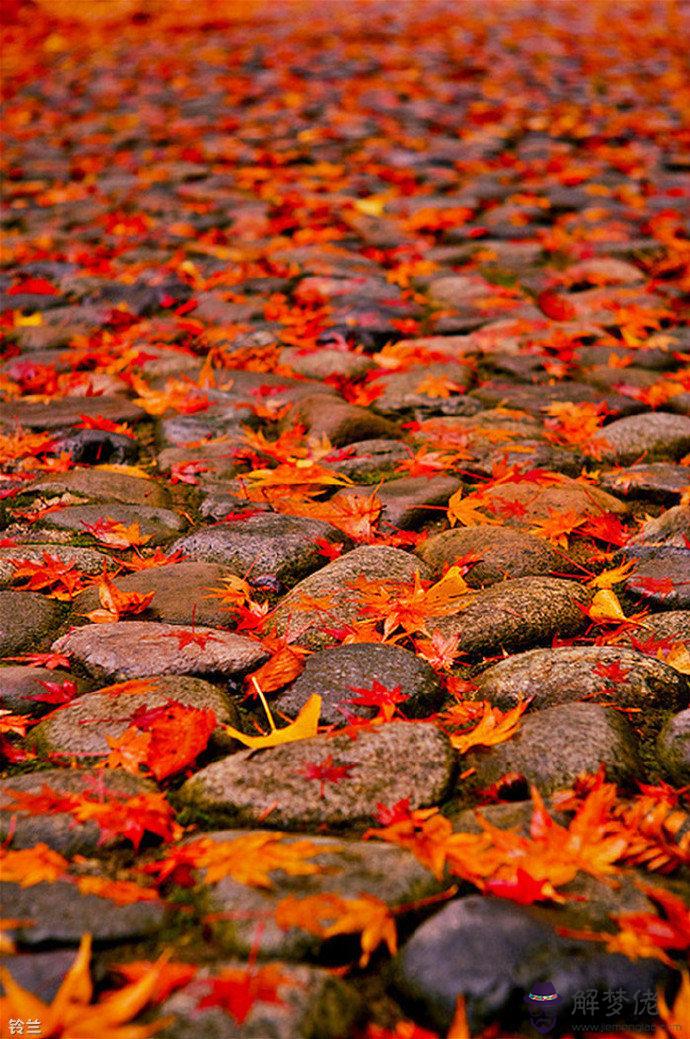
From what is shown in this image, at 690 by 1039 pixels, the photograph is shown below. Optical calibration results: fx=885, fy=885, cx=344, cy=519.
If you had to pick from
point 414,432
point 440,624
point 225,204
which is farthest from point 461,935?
point 225,204

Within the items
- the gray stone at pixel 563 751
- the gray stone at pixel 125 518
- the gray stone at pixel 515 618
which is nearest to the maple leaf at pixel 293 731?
the gray stone at pixel 563 751

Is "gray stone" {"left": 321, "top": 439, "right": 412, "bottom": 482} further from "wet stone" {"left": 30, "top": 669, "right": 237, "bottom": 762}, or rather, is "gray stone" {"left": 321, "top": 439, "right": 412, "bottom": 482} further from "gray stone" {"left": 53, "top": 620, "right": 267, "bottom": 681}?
"wet stone" {"left": 30, "top": 669, "right": 237, "bottom": 762}

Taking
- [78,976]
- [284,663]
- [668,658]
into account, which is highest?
[78,976]

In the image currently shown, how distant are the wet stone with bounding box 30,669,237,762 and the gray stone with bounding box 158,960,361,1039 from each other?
1.75 ft

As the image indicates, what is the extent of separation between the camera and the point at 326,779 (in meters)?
1.51

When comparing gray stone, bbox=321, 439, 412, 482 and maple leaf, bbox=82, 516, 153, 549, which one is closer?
maple leaf, bbox=82, 516, 153, 549

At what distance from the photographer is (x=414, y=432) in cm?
294

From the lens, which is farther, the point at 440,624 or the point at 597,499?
the point at 597,499

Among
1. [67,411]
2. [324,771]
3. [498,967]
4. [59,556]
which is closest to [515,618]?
[324,771]

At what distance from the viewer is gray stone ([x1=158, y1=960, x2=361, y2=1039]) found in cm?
111

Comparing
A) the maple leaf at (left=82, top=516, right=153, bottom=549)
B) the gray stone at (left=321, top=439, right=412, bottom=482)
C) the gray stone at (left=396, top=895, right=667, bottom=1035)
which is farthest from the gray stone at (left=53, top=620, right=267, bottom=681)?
the gray stone at (left=321, top=439, right=412, bottom=482)

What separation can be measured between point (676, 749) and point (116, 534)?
1483 mm

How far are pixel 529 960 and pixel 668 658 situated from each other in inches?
34.7

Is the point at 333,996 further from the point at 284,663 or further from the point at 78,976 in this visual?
the point at 284,663
